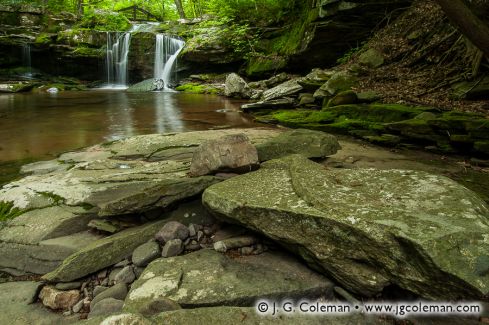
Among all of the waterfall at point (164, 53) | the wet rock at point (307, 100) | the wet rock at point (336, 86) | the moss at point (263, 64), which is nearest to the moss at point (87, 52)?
the waterfall at point (164, 53)

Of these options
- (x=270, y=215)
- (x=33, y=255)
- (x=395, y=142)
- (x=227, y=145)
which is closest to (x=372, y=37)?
(x=395, y=142)

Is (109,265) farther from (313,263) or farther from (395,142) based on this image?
(395,142)

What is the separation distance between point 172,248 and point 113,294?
0.51 metres

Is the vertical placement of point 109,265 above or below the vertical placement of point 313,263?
below

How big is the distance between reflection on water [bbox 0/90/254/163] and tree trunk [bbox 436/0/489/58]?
4.64 meters

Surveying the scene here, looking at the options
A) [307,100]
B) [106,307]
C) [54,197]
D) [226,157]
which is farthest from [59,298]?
[307,100]

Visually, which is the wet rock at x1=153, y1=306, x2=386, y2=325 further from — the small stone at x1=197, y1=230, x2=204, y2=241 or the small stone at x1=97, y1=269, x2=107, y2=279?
the small stone at x1=97, y1=269, x2=107, y2=279

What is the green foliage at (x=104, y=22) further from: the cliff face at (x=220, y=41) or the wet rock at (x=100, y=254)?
the wet rock at (x=100, y=254)

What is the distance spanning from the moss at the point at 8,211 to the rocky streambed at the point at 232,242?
0.06ft

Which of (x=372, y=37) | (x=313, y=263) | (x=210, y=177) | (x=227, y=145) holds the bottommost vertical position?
(x=313, y=263)

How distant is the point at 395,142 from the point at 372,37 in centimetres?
768

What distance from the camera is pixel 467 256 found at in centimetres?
172

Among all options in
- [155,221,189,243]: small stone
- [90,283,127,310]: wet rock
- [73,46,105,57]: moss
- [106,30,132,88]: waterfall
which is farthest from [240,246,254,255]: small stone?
[73,46,105,57]: moss

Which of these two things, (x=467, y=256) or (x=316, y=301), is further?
(x=316, y=301)
